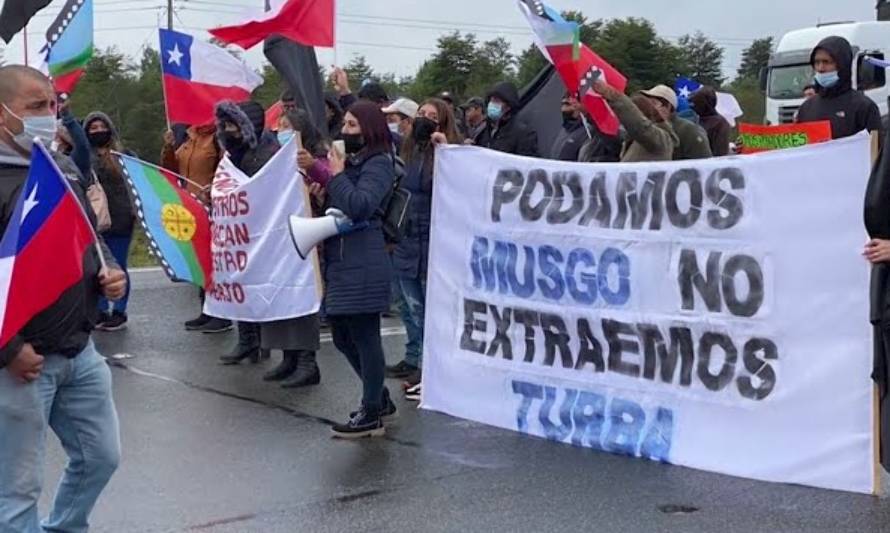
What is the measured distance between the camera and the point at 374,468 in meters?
6.20

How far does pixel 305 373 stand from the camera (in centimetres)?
840

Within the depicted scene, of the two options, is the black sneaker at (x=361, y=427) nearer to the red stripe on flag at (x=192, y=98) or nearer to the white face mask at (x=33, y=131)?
the white face mask at (x=33, y=131)

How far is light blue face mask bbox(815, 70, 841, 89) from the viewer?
26.9ft

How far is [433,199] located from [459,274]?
1.62 ft

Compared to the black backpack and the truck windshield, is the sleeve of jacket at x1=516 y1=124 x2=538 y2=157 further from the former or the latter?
the truck windshield

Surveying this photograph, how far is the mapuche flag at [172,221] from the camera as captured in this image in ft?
30.6

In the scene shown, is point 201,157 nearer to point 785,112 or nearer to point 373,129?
point 373,129

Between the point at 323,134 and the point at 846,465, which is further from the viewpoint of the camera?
the point at 323,134

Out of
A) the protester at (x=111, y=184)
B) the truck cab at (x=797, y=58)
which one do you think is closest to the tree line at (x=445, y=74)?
the truck cab at (x=797, y=58)

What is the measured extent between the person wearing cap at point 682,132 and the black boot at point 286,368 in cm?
281

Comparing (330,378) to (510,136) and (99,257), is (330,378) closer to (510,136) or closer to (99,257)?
(510,136)

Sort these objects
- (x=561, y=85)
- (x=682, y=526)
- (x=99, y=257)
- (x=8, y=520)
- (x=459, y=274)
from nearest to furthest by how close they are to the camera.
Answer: (x=8, y=520) < (x=99, y=257) < (x=682, y=526) < (x=459, y=274) < (x=561, y=85)

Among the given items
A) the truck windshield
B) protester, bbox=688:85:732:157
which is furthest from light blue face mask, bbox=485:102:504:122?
the truck windshield

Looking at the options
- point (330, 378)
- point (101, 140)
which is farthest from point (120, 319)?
point (330, 378)
